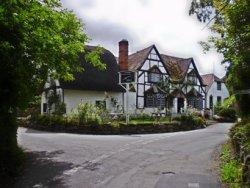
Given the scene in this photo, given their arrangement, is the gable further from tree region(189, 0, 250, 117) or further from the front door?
tree region(189, 0, 250, 117)

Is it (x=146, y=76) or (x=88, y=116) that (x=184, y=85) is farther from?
(x=88, y=116)

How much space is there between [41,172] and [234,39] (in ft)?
27.1

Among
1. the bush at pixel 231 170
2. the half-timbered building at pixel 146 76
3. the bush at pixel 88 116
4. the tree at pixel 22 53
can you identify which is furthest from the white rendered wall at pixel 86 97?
the bush at pixel 231 170

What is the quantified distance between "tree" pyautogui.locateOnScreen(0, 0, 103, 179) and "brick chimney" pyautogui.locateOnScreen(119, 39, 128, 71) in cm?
2662

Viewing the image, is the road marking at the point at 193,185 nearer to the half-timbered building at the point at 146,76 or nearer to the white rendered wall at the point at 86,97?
the white rendered wall at the point at 86,97

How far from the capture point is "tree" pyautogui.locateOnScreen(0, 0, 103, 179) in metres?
12.3

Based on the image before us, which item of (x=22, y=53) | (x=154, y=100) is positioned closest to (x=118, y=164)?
(x=22, y=53)

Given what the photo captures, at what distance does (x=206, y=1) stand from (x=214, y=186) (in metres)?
6.59

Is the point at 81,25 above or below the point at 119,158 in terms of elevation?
above

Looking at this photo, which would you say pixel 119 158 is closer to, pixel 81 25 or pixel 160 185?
pixel 160 185

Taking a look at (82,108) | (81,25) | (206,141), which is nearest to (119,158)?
(81,25)

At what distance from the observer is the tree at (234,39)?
15138 millimetres

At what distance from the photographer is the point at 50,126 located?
96.3ft

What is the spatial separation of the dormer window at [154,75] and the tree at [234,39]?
1074 inches
